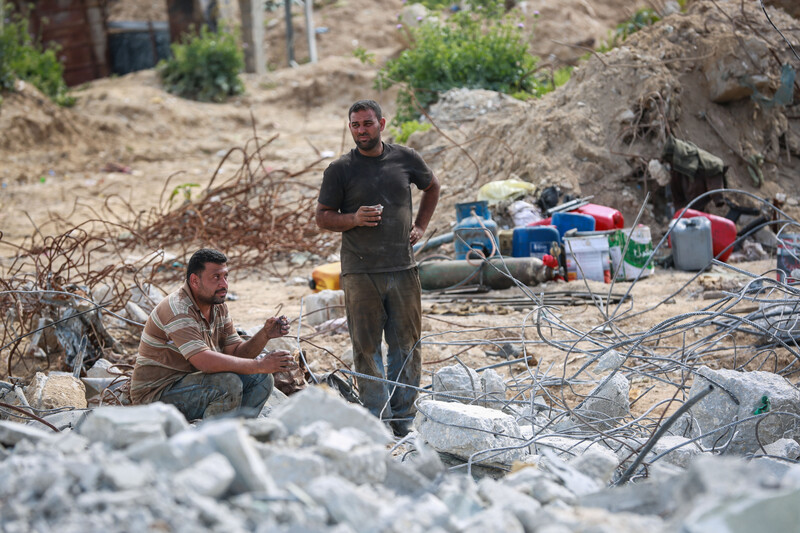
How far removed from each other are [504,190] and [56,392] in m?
5.59

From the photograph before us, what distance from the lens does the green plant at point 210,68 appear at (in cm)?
1803

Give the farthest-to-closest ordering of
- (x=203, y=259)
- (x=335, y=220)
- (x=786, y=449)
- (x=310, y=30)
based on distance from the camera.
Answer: (x=310, y=30) → (x=335, y=220) → (x=203, y=259) → (x=786, y=449)

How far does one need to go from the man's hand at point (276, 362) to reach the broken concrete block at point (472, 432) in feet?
2.39

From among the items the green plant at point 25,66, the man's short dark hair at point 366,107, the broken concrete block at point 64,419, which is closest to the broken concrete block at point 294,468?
the broken concrete block at point 64,419

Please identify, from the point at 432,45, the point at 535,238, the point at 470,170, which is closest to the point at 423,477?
the point at 535,238

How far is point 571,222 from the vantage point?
320 inches

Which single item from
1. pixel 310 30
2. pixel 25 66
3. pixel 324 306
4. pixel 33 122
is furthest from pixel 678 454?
pixel 310 30

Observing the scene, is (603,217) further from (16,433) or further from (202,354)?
(16,433)

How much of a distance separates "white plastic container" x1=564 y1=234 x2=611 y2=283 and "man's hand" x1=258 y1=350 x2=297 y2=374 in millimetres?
4500

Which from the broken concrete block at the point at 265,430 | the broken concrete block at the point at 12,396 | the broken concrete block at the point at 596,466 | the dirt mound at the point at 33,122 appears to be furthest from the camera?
the dirt mound at the point at 33,122

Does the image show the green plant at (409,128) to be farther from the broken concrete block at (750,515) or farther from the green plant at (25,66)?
the broken concrete block at (750,515)

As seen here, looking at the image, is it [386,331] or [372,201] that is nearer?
[372,201]

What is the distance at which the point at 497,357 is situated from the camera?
5.95 m

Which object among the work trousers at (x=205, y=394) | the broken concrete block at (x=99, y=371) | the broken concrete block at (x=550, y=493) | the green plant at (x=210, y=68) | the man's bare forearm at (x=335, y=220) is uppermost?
the green plant at (x=210, y=68)
